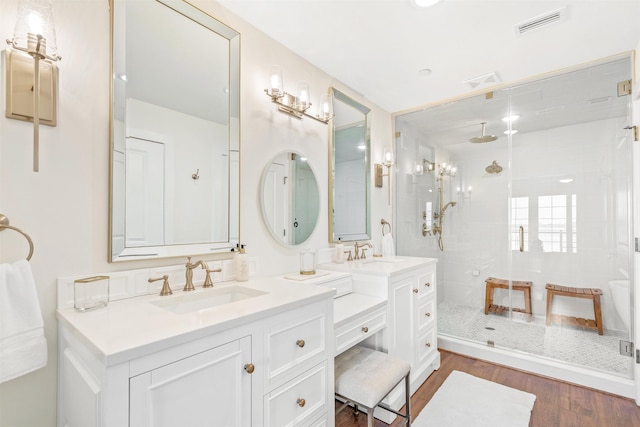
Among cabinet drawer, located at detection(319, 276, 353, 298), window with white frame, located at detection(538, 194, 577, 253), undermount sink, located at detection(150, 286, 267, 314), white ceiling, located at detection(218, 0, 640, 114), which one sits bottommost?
cabinet drawer, located at detection(319, 276, 353, 298)

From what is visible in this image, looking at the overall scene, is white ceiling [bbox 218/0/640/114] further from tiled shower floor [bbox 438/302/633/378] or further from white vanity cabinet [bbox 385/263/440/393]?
tiled shower floor [bbox 438/302/633/378]

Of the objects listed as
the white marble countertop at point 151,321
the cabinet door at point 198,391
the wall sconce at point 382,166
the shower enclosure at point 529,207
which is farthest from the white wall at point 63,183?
the shower enclosure at point 529,207

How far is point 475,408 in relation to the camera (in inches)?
79.9

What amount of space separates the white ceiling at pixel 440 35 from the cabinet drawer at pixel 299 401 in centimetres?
199

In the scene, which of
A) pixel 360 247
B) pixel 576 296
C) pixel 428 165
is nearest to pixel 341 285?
pixel 360 247

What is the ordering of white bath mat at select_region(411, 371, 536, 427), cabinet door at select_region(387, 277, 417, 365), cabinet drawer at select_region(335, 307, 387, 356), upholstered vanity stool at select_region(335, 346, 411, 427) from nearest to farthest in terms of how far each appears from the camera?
upholstered vanity stool at select_region(335, 346, 411, 427) → cabinet drawer at select_region(335, 307, 387, 356) → white bath mat at select_region(411, 371, 536, 427) → cabinet door at select_region(387, 277, 417, 365)

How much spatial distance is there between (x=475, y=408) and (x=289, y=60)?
109 inches

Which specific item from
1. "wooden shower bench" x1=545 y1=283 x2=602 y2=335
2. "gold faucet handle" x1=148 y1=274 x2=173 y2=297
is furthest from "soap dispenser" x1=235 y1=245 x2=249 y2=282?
"wooden shower bench" x1=545 y1=283 x2=602 y2=335

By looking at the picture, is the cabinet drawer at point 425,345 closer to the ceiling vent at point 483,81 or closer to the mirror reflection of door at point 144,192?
the mirror reflection of door at point 144,192

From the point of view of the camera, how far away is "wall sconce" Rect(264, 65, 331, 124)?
1.91m

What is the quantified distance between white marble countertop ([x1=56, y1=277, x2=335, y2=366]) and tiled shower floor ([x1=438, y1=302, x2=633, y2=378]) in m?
2.36

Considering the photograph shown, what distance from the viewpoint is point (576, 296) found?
2721 mm

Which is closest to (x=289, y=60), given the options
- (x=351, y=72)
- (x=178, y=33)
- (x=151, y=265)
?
(x=351, y=72)

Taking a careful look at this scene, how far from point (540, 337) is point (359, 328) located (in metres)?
2.10
